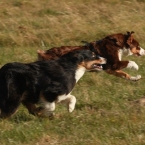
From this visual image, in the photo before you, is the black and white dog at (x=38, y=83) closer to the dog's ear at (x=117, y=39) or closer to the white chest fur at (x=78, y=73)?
the white chest fur at (x=78, y=73)

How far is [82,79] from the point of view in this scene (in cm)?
968

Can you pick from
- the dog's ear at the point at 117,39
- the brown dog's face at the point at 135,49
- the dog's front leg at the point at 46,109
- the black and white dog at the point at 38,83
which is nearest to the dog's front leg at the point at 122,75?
the dog's ear at the point at 117,39

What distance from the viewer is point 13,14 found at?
616 inches

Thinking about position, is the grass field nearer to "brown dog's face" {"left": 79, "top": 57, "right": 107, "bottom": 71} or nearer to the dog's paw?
the dog's paw

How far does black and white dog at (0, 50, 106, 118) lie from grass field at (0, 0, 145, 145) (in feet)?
0.72

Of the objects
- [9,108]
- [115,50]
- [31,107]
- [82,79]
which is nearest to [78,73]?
[31,107]

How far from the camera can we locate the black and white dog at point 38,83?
22.2 ft

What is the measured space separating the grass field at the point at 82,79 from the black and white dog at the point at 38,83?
220 millimetres

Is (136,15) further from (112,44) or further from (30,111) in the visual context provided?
(30,111)

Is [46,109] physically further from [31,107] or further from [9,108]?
[9,108]

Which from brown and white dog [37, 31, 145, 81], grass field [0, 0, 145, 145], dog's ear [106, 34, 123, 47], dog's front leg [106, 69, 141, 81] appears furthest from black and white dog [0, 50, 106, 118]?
dog's ear [106, 34, 123, 47]

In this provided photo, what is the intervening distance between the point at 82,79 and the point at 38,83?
2889 millimetres

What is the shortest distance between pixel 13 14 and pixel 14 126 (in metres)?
9.46

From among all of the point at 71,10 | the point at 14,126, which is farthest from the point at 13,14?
the point at 14,126
